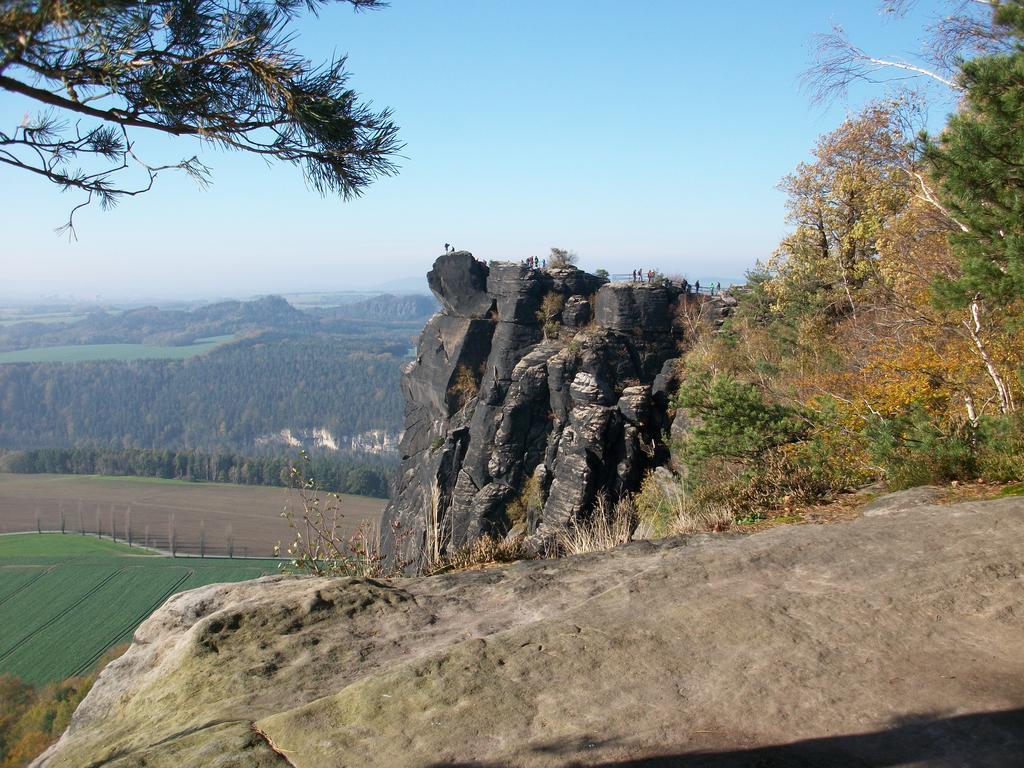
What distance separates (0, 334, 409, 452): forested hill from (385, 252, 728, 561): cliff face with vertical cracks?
409ft

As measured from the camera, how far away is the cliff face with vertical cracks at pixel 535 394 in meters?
24.0

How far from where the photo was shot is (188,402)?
177750 millimetres

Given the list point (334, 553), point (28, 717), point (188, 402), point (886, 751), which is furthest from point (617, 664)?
point (188, 402)

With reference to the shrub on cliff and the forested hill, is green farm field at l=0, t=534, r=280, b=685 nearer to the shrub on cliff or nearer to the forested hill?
the shrub on cliff

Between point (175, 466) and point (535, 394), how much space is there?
Answer: 92653mm

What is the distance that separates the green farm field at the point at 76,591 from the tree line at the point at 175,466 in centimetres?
3369

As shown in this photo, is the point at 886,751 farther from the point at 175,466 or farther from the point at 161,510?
the point at 175,466

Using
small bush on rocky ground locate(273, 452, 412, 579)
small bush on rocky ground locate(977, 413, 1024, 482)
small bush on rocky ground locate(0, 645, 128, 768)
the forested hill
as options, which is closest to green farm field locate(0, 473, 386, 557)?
small bush on rocky ground locate(0, 645, 128, 768)

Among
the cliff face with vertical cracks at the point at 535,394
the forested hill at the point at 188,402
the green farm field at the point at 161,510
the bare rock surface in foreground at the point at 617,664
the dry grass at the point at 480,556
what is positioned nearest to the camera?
the bare rock surface in foreground at the point at 617,664

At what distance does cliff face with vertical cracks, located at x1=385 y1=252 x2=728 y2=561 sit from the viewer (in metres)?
24.0

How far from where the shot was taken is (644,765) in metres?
2.99

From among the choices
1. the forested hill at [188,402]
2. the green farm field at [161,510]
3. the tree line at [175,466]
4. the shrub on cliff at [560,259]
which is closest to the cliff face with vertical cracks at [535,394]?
the shrub on cliff at [560,259]

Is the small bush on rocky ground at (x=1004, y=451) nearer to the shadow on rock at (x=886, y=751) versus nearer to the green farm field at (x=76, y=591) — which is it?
the shadow on rock at (x=886, y=751)

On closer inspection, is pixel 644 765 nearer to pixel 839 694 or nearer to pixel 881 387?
pixel 839 694
